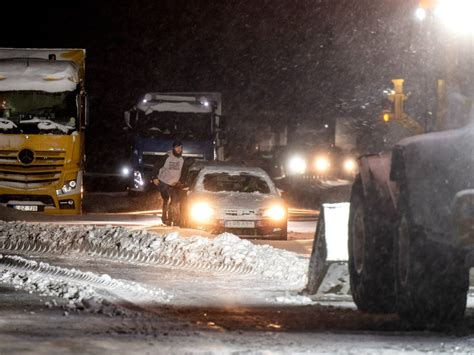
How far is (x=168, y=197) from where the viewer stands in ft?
81.1

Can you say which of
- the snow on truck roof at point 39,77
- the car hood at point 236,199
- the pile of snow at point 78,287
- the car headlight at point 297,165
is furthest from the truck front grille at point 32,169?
the car headlight at point 297,165

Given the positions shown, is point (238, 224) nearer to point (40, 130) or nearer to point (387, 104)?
point (40, 130)

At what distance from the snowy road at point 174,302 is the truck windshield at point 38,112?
22.4ft

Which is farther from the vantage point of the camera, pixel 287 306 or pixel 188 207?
pixel 188 207

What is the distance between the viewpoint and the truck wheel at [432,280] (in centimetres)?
975

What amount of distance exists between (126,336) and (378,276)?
8.62ft

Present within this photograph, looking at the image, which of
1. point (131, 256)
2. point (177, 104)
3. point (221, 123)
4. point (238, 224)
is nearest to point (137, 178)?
point (177, 104)

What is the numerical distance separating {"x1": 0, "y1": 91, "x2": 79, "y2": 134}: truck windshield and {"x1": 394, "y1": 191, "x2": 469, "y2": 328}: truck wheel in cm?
1697

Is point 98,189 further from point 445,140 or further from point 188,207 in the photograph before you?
point 445,140

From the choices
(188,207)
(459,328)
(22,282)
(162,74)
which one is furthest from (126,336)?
(162,74)

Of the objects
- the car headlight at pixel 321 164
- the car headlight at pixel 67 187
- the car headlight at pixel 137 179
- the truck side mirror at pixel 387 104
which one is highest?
the truck side mirror at pixel 387 104

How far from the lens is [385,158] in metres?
10.9

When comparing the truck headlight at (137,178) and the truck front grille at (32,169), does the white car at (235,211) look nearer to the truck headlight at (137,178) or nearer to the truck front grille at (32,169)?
the truck front grille at (32,169)

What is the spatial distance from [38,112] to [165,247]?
30.7 ft
